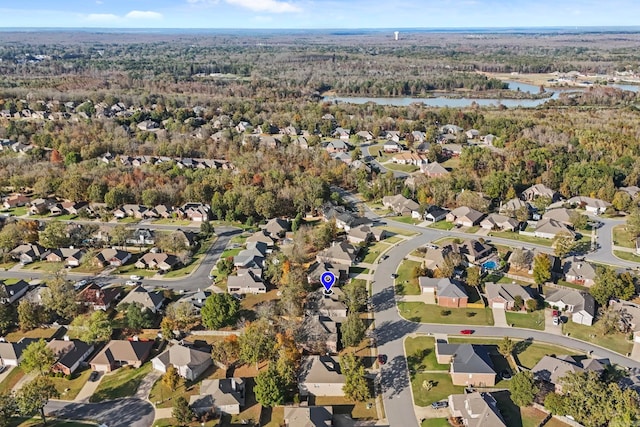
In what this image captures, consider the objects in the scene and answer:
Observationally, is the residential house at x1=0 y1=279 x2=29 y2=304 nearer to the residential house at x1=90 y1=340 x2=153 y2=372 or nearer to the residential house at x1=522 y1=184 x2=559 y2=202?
the residential house at x1=90 y1=340 x2=153 y2=372

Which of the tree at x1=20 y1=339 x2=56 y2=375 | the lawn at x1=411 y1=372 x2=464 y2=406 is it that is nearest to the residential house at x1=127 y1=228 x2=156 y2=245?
the tree at x1=20 y1=339 x2=56 y2=375

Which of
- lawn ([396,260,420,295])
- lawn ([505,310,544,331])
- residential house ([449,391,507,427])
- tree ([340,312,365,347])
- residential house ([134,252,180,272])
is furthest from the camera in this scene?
residential house ([134,252,180,272])

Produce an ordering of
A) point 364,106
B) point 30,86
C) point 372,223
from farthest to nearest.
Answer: point 30,86 → point 364,106 → point 372,223

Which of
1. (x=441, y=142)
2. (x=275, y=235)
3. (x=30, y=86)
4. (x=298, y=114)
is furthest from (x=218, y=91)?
(x=275, y=235)

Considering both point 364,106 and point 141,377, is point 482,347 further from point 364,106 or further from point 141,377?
point 364,106

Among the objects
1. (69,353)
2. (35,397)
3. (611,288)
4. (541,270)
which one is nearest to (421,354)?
(541,270)

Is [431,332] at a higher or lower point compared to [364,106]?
lower

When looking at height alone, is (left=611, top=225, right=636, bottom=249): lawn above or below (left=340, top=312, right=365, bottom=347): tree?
above

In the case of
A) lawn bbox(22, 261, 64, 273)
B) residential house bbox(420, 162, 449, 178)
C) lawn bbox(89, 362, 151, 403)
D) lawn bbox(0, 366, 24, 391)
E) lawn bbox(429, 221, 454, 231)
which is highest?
residential house bbox(420, 162, 449, 178)
